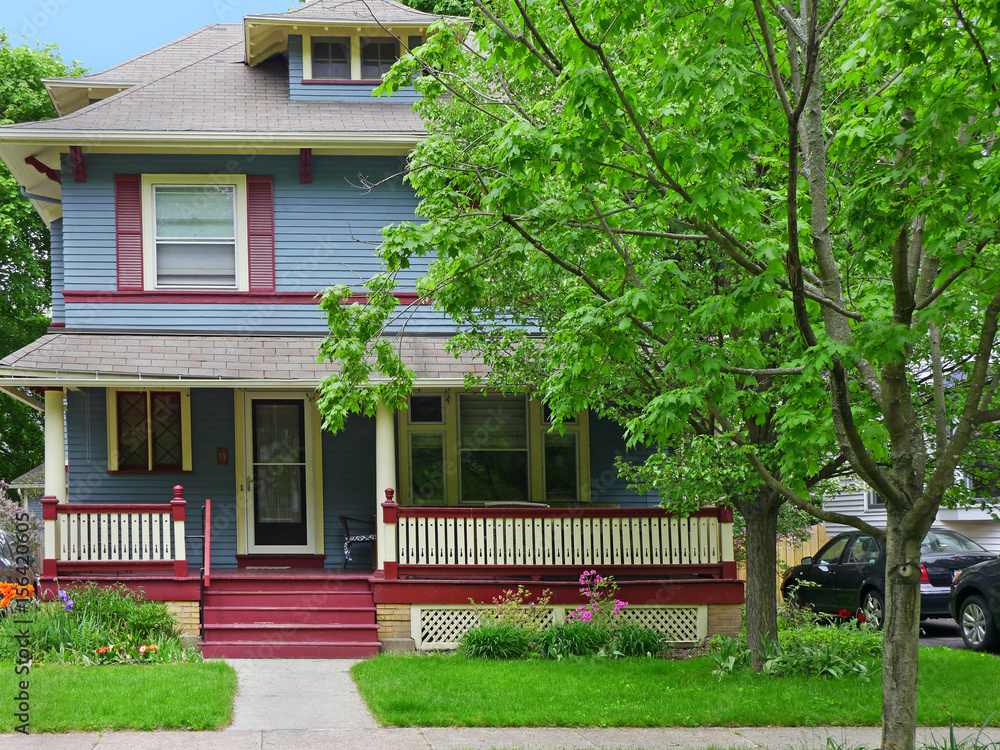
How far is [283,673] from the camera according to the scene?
31.7 ft

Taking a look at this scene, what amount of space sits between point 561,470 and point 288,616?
4.61m

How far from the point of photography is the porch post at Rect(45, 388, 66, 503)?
37.3 ft

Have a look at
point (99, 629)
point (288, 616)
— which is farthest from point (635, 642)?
point (99, 629)

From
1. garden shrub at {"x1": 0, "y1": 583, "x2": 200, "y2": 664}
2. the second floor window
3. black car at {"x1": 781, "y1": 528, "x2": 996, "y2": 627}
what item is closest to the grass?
garden shrub at {"x1": 0, "y1": 583, "x2": 200, "y2": 664}

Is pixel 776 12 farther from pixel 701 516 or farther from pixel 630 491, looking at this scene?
pixel 630 491

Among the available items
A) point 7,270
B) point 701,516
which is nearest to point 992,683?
point 701,516

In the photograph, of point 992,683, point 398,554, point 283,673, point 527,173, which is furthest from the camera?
point 398,554

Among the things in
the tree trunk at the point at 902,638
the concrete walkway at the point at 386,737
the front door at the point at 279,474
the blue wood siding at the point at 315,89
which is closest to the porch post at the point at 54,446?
the front door at the point at 279,474

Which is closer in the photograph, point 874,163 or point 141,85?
point 874,163

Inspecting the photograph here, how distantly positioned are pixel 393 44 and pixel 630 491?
808 cm

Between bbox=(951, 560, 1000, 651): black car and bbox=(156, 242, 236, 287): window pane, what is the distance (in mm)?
10555

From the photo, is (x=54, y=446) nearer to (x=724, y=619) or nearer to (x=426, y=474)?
(x=426, y=474)

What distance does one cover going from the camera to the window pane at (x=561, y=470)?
45.6ft

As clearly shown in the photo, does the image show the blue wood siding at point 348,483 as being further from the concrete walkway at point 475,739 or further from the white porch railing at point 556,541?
the concrete walkway at point 475,739
